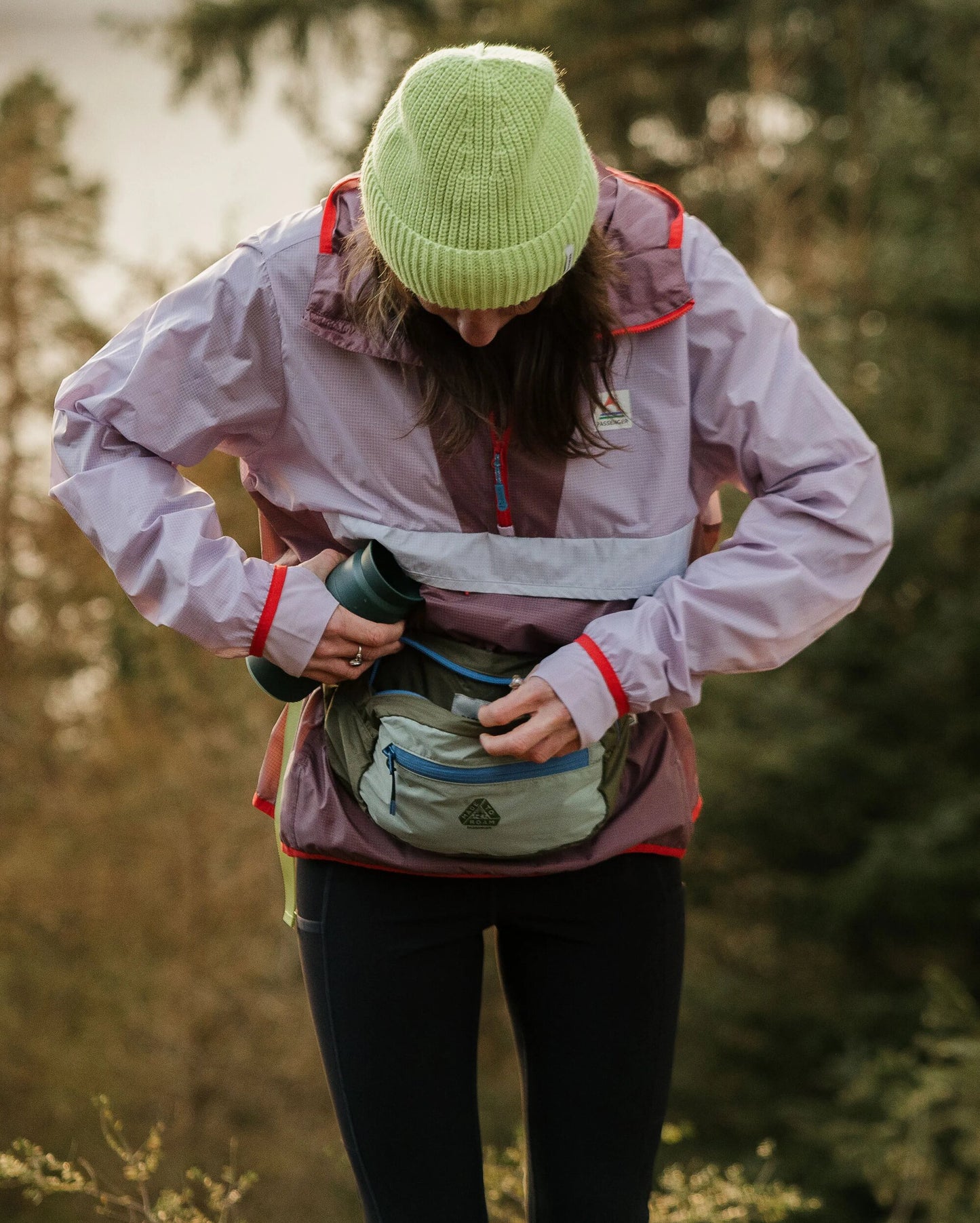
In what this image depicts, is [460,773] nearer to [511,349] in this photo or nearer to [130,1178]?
[511,349]

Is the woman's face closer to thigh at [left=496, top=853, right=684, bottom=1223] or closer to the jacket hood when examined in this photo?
the jacket hood

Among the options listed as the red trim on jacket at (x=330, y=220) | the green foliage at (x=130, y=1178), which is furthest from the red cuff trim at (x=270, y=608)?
the green foliage at (x=130, y=1178)

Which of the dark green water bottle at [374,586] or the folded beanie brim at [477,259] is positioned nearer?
the folded beanie brim at [477,259]

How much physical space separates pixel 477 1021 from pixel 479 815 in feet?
0.88

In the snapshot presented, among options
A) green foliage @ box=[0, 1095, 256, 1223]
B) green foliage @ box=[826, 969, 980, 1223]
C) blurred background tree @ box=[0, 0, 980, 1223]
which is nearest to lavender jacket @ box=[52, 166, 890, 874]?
green foliage @ box=[0, 1095, 256, 1223]

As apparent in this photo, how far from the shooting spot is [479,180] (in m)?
1.22

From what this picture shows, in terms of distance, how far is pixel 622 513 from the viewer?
1433 mm

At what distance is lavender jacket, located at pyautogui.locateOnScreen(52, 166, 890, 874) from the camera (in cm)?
138

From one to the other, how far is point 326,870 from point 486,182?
734mm

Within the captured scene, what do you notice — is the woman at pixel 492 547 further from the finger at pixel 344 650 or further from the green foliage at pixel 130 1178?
the green foliage at pixel 130 1178

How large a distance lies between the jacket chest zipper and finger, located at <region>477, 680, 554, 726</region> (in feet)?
0.58

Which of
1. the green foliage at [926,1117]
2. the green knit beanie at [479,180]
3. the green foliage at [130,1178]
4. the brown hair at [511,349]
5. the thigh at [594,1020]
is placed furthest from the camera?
the green foliage at [926,1117]

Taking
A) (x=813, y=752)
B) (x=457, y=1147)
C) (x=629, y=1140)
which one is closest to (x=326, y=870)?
(x=457, y=1147)

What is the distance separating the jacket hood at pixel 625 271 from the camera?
136cm
